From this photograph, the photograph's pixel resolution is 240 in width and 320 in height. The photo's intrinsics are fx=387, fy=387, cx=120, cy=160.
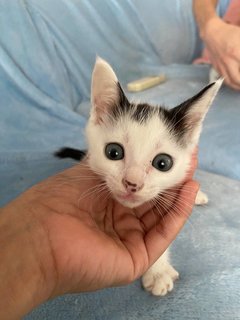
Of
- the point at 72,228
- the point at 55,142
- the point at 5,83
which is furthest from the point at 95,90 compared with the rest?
the point at 5,83

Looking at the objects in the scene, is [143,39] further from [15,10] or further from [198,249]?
[198,249]


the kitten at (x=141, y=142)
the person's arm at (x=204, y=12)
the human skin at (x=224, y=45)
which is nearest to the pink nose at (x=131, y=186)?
the kitten at (x=141, y=142)

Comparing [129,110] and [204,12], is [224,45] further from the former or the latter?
[129,110]

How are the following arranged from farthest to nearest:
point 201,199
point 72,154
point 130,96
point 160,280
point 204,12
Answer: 1. point 130,96
2. point 204,12
3. point 72,154
4. point 201,199
5. point 160,280

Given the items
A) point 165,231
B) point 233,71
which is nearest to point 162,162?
point 165,231

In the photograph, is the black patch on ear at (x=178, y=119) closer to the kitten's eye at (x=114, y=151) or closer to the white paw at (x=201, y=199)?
the kitten's eye at (x=114, y=151)

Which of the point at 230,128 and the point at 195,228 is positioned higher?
the point at 195,228
